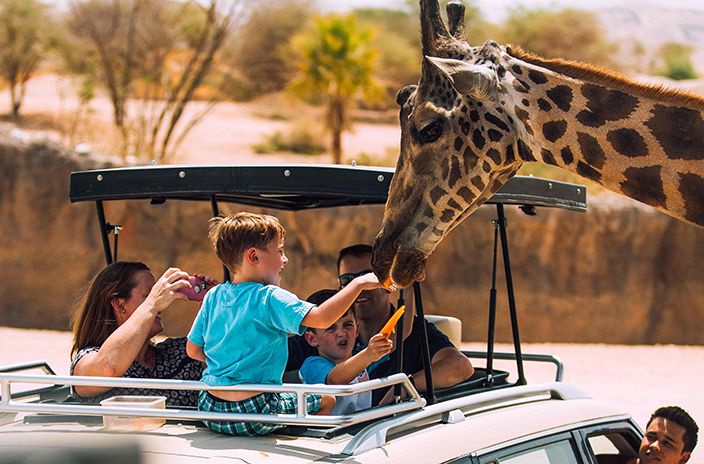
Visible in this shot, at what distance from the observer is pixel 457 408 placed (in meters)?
3.98

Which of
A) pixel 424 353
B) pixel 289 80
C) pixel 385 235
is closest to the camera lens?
pixel 424 353

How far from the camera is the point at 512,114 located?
4352 mm

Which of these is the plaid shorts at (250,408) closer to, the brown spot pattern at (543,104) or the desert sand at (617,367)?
the brown spot pattern at (543,104)

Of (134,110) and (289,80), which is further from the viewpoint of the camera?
(289,80)

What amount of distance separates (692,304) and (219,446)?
1470 centimetres

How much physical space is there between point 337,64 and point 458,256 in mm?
12146

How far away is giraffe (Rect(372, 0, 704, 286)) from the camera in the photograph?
13.8 ft

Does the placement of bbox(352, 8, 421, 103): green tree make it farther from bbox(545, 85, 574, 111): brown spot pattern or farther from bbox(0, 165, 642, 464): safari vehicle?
bbox(545, 85, 574, 111): brown spot pattern

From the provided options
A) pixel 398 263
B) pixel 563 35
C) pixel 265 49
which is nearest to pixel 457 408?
pixel 398 263

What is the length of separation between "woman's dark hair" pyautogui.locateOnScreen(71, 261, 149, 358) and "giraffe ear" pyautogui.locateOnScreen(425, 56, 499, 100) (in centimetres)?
162

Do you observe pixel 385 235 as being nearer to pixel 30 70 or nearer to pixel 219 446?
pixel 219 446

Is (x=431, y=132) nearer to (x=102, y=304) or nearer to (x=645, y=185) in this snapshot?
(x=645, y=185)

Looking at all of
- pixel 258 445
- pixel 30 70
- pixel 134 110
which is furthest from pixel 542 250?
pixel 30 70

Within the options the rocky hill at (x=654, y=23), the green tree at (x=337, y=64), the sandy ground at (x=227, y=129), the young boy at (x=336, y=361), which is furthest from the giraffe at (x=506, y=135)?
the rocky hill at (x=654, y=23)
